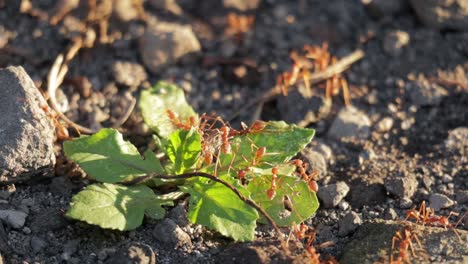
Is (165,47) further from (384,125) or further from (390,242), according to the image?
(390,242)

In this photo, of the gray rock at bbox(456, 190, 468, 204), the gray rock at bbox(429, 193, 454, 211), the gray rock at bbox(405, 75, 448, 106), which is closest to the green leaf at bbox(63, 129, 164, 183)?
the gray rock at bbox(429, 193, 454, 211)

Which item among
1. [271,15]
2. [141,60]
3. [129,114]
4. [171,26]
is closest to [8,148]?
[129,114]

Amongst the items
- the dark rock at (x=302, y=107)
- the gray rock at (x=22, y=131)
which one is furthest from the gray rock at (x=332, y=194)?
the gray rock at (x=22, y=131)

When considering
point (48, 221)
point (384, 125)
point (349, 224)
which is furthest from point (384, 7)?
point (48, 221)

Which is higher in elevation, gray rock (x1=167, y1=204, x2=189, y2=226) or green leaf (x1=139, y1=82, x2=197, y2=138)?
green leaf (x1=139, y1=82, x2=197, y2=138)

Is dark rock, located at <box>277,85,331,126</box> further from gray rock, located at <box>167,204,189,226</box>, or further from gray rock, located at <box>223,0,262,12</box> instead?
gray rock, located at <box>167,204,189,226</box>
